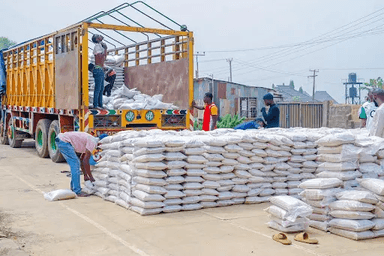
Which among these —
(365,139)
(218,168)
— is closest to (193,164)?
(218,168)

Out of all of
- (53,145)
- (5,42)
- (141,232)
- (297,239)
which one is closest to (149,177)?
(141,232)

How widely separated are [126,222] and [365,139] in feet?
10.5

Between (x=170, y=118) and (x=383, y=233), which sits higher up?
(x=170, y=118)

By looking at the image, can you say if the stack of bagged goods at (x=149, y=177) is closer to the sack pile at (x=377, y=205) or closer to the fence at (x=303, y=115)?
the sack pile at (x=377, y=205)

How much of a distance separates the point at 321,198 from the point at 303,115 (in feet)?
58.1

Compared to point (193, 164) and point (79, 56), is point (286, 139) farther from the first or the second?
point (79, 56)

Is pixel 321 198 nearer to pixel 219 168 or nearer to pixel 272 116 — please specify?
pixel 219 168

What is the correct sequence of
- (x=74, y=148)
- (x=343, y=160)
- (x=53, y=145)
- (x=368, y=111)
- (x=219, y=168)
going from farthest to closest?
1. (x=53, y=145)
2. (x=368, y=111)
3. (x=74, y=148)
4. (x=219, y=168)
5. (x=343, y=160)

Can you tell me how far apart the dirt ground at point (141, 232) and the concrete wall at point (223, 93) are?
19.8 meters

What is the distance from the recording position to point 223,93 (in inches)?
1115

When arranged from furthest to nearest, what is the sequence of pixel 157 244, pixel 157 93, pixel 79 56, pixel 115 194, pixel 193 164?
pixel 157 93
pixel 79 56
pixel 115 194
pixel 193 164
pixel 157 244

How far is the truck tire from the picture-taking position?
11992 millimetres

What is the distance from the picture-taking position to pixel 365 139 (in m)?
6.73

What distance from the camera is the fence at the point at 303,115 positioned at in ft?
74.8
